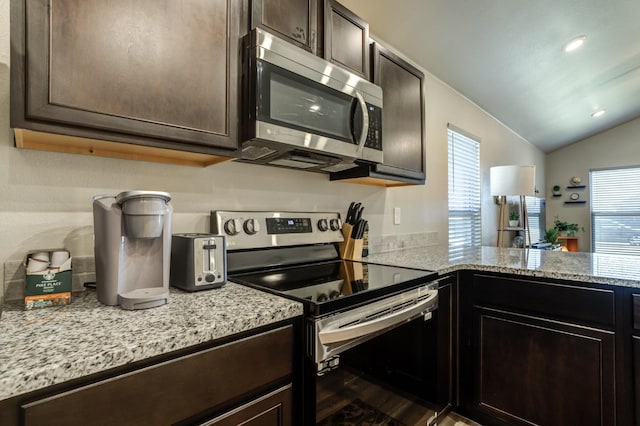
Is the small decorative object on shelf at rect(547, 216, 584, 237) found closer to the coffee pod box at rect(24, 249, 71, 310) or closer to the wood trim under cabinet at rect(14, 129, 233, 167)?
the wood trim under cabinet at rect(14, 129, 233, 167)

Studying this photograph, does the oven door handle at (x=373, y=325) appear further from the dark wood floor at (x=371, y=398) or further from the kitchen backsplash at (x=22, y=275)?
the kitchen backsplash at (x=22, y=275)

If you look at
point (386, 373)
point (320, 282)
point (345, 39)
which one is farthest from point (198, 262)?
point (345, 39)

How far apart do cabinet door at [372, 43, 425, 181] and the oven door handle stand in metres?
0.82

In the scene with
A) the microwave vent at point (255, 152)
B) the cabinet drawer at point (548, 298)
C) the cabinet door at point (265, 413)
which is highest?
the microwave vent at point (255, 152)

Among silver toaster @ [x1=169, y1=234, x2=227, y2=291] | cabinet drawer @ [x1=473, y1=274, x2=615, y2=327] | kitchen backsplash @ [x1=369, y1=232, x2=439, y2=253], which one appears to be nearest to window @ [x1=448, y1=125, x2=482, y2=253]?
kitchen backsplash @ [x1=369, y1=232, x2=439, y2=253]

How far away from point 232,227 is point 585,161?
7018 mm

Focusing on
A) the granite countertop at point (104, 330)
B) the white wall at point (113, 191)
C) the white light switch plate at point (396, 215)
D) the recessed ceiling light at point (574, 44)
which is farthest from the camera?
the recessed ceiling light at point (574, 44)

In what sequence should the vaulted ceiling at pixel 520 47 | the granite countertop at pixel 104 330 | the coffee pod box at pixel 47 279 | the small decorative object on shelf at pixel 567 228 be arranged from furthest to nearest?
1. the small decorative object on shelf at pixel 567 228
2. the vaulted ceiling at pixel 520 47
3. the coffee pod box at pixel 47 279
4. the granite countertop at pixel 104 330

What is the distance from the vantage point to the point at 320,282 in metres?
1.27

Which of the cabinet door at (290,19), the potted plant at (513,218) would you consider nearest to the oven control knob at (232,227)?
the cabinet door at (290,19)

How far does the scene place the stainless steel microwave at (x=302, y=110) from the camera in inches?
44.6

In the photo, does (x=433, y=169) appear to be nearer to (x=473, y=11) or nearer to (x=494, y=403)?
(x=473, y=11)

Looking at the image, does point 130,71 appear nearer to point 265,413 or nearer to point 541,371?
point 265,413

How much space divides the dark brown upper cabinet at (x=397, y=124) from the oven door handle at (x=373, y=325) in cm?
74
